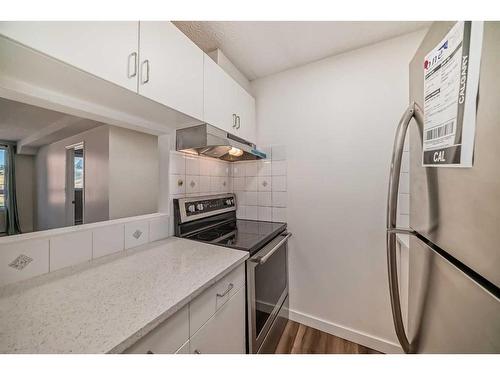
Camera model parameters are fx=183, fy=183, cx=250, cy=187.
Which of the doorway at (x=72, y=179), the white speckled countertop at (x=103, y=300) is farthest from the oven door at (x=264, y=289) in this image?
the doorway at (x=72, y=179)

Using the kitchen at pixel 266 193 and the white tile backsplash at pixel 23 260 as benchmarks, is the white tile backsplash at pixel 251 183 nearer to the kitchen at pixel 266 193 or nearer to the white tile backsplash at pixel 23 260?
the kitchen at pixel 266 193

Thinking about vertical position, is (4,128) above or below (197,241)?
above

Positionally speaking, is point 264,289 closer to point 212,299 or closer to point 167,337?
point 212,299

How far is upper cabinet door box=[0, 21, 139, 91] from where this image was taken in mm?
518

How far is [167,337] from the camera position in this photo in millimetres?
544

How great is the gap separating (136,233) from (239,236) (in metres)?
0.61

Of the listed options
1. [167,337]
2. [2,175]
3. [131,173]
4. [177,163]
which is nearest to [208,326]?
[167,337]

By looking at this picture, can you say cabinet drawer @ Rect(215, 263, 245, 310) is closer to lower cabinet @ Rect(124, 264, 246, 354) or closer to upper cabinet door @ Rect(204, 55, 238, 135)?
lower cabinet @ Rect(124, 264, 246, 354)

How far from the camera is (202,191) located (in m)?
1.52

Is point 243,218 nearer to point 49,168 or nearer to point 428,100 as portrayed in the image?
point 428,100
